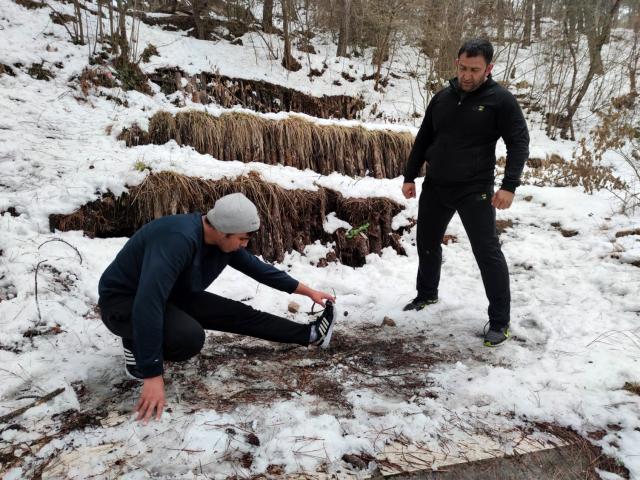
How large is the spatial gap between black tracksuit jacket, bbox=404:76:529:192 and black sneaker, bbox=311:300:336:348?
1227 mm

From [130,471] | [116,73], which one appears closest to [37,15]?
[116,73]

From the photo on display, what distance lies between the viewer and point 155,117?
5090 mm

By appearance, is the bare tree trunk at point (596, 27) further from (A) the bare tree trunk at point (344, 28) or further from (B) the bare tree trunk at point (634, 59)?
(A) the bare tree trunk at point (344, 28)

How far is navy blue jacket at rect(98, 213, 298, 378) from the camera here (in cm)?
192

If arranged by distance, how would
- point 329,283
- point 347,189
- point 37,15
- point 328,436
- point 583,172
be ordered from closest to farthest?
point 328,436 → point 329,283 → point 347,189 → point 583,172 → point 37,15

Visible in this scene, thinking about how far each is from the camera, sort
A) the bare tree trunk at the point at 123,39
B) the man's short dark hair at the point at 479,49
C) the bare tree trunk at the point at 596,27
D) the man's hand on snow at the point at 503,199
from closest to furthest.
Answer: the man's short dark hair at the point at 479,49 → the man's hand on snow at the point at 503,199 → the bare tree trunk at the point at 123,39 → the bare tree trunk at the point at 596,27

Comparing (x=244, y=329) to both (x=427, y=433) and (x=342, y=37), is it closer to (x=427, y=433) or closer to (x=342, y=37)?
(x=427, y=433)

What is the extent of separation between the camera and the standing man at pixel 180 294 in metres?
1.93

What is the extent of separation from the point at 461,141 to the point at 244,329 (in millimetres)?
1931

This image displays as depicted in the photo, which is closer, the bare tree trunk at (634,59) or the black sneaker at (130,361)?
the black sneaker at (130,361)

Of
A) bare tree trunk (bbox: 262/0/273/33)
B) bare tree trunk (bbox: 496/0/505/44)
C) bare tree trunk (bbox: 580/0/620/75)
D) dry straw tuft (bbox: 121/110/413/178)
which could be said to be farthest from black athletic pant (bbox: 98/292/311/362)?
bare tree trunk (bbox: 580/0/620/75)

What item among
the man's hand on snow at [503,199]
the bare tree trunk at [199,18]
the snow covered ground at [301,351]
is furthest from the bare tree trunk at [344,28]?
the man's hand on snow at [503,199]

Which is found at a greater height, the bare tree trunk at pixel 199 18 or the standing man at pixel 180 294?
the bare tree trunk at pixel 199 18

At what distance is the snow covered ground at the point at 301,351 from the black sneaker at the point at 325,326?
0.28 feet
